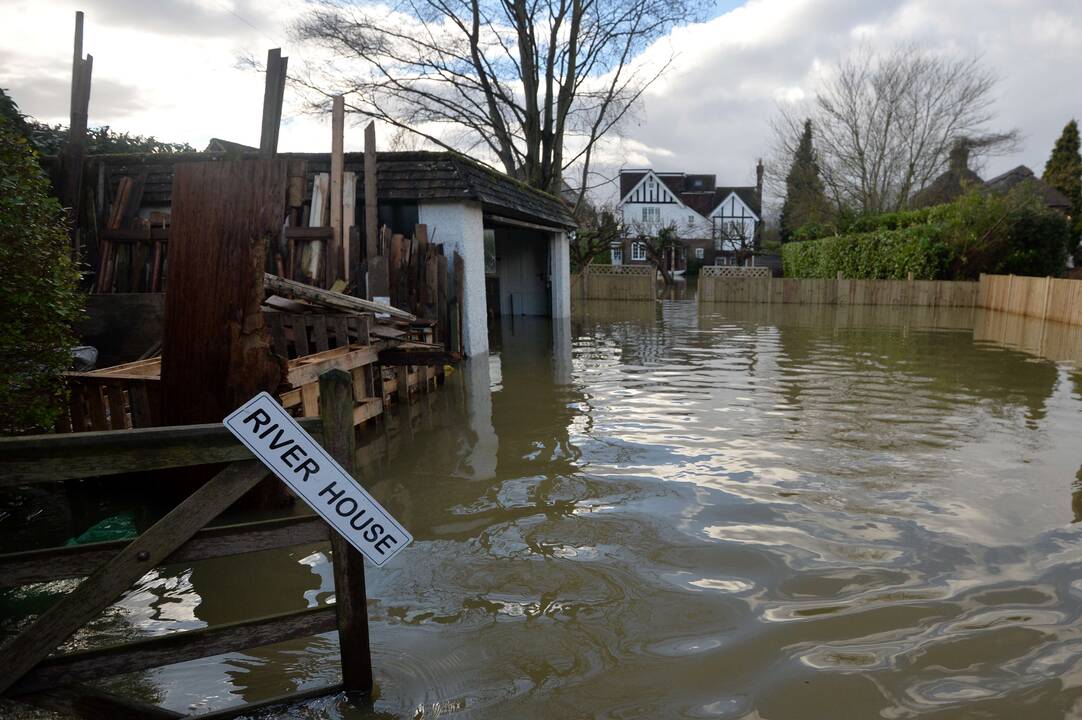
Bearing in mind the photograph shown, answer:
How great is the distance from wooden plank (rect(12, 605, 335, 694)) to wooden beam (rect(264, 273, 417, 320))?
3.78 m

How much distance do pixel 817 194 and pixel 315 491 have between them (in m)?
40.9

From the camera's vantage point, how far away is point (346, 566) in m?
2.91

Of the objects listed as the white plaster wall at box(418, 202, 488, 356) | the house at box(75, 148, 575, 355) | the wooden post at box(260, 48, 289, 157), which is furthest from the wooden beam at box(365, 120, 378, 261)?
the wooden post at box(260, 48, 289, 157)

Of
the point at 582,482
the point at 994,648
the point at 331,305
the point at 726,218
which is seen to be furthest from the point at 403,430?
the point at 726,218

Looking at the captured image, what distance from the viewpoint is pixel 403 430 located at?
8.09 meters

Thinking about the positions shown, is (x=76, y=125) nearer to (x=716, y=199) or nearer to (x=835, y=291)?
(x=835, y=291)

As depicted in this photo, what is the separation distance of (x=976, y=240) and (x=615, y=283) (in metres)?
12.9

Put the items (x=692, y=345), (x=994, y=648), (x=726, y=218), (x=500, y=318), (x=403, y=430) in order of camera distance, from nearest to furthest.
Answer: (x=994, y=648)
(x=403, y=430)
(x=692, y=345)
(x=500, y=318)
(x=726, y=218)

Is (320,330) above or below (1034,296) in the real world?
below

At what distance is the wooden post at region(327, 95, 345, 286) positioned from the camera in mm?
9961

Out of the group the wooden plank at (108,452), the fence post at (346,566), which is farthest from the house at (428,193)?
the fence post at (346,566)

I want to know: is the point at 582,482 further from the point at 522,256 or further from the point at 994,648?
the point at 522,256

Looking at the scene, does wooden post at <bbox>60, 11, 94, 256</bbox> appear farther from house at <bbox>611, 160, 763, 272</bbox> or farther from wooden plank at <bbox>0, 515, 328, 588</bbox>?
house at <bbox>611, 160, 763, 272</bbox>

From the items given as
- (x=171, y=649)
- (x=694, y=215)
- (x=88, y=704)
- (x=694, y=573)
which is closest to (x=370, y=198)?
(x=694, y=573)
